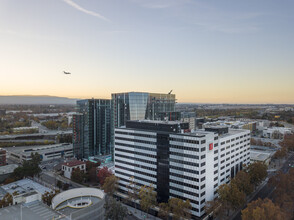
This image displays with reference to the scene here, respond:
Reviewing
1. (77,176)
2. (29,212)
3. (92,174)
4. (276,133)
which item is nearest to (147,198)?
(29,212)

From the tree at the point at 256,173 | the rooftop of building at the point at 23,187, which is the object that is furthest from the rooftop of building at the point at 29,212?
the tree at the point at 256,173

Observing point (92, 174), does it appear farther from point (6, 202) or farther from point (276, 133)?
point (276, 133)

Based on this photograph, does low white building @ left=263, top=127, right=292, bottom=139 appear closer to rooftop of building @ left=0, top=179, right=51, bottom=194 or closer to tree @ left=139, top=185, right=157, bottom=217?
tree @ left=139, top=185, right=157, bottom=217

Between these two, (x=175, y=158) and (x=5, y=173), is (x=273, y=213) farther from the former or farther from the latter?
(x=5, y=173)

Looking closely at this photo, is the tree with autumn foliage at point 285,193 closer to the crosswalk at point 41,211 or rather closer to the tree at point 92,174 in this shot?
the crosswalk at point 41,211

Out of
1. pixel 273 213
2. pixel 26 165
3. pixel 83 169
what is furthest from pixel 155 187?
pixel 26 165

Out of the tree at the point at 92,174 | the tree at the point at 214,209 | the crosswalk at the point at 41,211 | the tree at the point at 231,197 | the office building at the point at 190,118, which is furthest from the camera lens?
the office building at the point at 190,118

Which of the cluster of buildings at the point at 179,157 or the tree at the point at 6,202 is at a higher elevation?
the cluster of buildings at the point at 179,157
